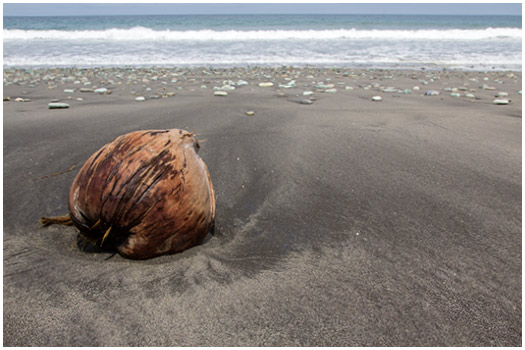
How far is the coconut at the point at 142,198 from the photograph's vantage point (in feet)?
4.76

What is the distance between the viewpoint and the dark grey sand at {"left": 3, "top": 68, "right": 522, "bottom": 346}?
126 cm

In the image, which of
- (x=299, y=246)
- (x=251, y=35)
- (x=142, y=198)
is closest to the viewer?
(x=142, y=198)

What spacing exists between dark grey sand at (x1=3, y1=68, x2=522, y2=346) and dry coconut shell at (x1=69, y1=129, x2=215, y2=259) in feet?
0.33

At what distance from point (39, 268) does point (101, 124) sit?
218 centimetres

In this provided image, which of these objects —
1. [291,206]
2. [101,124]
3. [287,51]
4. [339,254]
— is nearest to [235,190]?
[291,206]

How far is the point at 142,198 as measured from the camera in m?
1.45

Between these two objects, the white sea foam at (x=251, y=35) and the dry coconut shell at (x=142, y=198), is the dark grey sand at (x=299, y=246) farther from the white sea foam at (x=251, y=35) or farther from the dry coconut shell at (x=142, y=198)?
the white sea foam at (x=251, y=35)

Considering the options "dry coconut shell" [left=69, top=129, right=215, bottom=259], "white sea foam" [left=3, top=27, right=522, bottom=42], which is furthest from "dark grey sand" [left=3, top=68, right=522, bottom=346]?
"white sea foam" [left=3, top=27, right=522, bottom=42]

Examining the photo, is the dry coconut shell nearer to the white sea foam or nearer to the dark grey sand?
the dark grey sand

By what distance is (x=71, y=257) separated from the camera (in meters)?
1.60

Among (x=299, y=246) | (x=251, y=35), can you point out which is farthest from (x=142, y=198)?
(x=251, y=35)

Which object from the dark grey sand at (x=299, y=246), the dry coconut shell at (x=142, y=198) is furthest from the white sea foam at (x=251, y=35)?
the dry coconut shell at (x=142, y=198)

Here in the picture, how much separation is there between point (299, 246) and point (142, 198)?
2.40 ft

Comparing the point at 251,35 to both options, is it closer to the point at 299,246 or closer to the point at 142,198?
the point at 299,246
